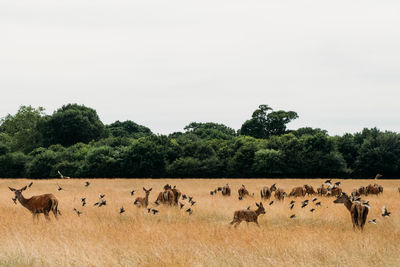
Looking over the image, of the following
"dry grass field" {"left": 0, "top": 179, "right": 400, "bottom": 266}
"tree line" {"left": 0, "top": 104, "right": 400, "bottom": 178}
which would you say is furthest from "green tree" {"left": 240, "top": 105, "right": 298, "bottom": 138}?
"dry grass field" {"left": 0, "top": 179, "right": 400, "bottom": 266}

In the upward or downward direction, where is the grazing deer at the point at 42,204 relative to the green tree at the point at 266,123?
downward

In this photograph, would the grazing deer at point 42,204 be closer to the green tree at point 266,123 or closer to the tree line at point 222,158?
the tree line at point 222,158

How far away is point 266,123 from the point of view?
89.1 m

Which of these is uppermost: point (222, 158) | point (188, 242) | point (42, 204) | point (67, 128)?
point (67, 128)

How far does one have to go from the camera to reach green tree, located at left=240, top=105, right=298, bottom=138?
8838 cm

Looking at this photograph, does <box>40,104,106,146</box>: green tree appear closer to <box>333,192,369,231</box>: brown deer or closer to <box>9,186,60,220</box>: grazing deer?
<box>9,186,60,220</box>: grazing deer

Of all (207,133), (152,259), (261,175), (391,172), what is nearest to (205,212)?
(152,259)

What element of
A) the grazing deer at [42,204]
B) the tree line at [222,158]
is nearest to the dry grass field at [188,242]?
the grazing deer at [42,204]

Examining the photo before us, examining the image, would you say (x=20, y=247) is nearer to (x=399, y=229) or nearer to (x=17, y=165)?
(x=399, y=229)

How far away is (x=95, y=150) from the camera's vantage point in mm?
58531

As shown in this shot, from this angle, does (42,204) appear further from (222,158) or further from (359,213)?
(222,158)

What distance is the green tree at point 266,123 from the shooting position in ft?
290

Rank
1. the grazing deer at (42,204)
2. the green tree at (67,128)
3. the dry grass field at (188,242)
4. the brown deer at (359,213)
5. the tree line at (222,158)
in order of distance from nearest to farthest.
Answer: the dry grass field at (188,242)
the brown deer at (359,213)
the grazing deer at (42,204)
the tree line at (222,158)
the green tree at (67,128)

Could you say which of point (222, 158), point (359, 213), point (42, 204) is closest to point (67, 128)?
point (222, 158)
